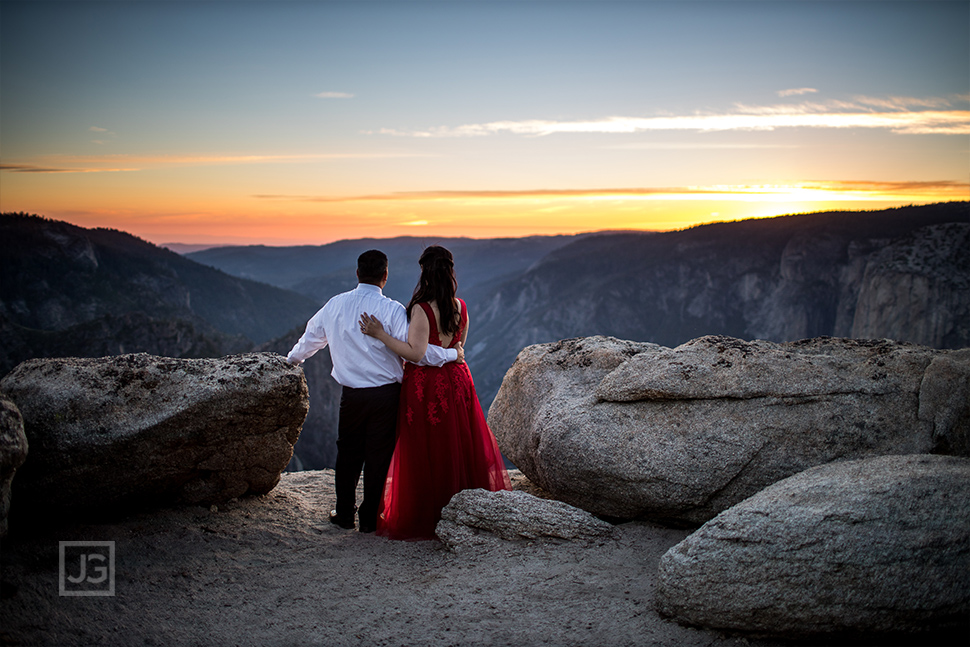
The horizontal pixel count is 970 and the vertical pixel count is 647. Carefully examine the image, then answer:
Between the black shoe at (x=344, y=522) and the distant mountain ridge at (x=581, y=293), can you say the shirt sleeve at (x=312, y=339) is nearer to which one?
the black shoe at (x=344, y=522)

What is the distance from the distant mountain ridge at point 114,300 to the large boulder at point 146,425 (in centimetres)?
3694

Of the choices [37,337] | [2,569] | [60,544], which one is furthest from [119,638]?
[37,337]

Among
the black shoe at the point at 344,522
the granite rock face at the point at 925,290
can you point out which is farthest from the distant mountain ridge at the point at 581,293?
the black shoe at the point at 344,522

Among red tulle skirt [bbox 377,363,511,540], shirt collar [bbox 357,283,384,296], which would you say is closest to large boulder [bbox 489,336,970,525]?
red tulle skirt [bbox 377,363,511,540]

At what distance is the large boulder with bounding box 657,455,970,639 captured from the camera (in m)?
3.26

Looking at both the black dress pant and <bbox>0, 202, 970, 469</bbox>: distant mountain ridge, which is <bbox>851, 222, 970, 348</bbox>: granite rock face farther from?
the black dress pant

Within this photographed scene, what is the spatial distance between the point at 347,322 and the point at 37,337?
41.7m

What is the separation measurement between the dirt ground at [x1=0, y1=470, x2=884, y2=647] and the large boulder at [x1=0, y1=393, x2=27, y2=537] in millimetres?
482

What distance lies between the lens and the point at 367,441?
5520 millimetres

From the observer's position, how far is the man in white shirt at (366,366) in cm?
532

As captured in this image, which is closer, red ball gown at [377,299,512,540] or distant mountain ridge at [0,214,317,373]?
red ball gown at [377,299,512,540]

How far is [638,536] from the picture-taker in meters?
5.20

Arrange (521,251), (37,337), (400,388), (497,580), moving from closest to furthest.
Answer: (497,580) → (400,388) → (37,337) → (521,251)

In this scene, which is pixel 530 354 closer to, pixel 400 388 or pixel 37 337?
pixel 400 388
